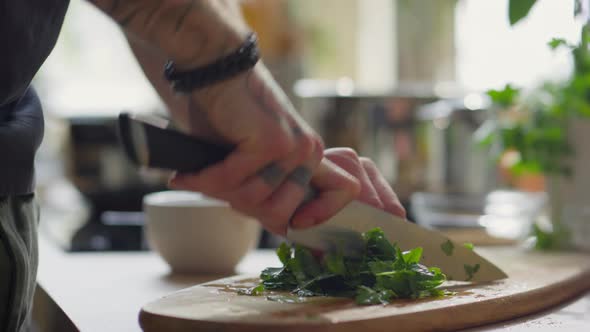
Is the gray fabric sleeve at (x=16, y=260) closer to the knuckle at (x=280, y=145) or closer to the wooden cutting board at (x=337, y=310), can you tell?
the wooden cutting board at (x=337, y=310)

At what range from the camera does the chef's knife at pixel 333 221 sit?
2.14 feet

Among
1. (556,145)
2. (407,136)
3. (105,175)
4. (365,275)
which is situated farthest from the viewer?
(105,175)

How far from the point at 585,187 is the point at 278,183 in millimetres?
799

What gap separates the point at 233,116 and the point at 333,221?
0.62 ft

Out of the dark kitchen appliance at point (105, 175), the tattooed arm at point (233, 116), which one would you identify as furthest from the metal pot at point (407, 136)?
the tattooed arm at point (233, 116)

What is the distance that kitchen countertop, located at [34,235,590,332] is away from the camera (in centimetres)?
81

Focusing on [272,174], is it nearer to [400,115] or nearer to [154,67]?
[154,67]

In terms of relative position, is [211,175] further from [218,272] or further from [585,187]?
[585,187]

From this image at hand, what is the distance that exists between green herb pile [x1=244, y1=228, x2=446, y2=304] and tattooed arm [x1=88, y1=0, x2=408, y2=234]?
10 cm

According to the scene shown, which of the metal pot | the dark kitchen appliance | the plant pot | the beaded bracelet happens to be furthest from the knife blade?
the dark kitchen appliance

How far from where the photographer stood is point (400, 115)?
7.18 ft

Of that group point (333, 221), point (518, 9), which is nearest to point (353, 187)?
point (333, 221)

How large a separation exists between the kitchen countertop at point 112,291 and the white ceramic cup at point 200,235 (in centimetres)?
2

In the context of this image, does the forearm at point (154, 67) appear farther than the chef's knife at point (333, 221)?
Yes
